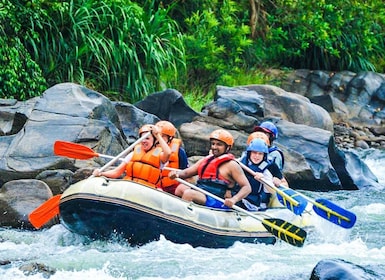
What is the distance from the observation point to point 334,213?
7379 mm

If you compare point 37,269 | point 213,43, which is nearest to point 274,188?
point 37,269

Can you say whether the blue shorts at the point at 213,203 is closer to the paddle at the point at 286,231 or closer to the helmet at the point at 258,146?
the paddle at the point at 286,231

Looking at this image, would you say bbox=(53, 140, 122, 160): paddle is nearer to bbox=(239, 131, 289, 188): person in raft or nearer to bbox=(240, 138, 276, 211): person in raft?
bbox=(240, 138, 276, 211): person in raft

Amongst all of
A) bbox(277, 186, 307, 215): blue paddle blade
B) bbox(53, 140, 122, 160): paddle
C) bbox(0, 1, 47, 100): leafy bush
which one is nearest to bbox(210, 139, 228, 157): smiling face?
bbox(277, 186, 307, 215): blue paddle blade

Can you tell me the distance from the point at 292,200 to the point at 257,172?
0.45 metres

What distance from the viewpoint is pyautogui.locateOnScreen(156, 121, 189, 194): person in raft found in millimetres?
7422

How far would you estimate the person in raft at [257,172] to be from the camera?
24.6 ft

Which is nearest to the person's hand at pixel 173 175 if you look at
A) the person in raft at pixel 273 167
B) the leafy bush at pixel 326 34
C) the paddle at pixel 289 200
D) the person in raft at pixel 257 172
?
the paddle at pixel 289 200

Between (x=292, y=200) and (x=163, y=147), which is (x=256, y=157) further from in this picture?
(x=163, y=147)

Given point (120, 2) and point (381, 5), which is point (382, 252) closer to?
point (120, 2)

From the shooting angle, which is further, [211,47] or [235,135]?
[211,47]

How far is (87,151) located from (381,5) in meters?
11.2

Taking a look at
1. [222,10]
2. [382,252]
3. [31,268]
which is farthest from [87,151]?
[222,10]

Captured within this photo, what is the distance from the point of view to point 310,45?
1752 cm
